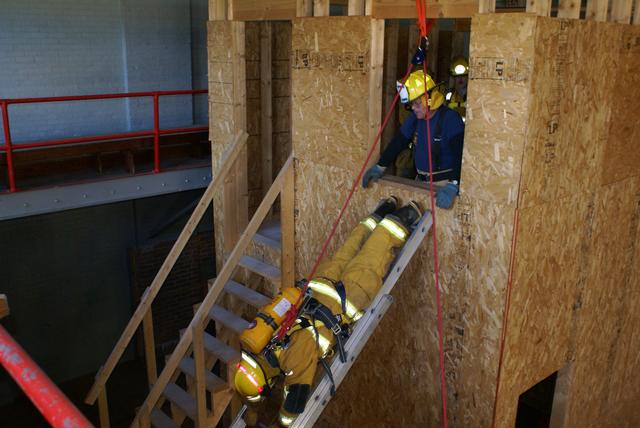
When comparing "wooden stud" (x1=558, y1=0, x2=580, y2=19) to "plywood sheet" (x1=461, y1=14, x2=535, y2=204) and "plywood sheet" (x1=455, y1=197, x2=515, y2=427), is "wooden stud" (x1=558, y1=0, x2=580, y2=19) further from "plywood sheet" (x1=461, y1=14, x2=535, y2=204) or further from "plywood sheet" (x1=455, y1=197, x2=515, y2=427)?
"plywood sheet" (x1=455, y1=197, x2=515, y2=427)

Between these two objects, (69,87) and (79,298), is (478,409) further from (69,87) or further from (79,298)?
(69,87)

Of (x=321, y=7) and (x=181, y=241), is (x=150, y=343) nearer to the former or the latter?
(x=181, y=241)

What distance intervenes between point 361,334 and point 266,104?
379 centimetres

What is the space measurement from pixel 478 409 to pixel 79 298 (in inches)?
284

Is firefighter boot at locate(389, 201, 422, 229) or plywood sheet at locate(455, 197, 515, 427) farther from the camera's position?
firefighter boot at locate(389, 201, 422, 229)

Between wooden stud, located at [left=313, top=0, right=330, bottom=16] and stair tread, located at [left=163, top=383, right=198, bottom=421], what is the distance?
13.8 ft

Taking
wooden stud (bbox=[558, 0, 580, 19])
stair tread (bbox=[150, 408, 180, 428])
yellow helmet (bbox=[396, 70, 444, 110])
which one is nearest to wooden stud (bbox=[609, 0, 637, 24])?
wooden stud (bbox=[558, 0, 580, 19])

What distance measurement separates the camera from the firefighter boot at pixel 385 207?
553 centimetres

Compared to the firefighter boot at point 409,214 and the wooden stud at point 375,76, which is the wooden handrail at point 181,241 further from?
the firefighter boot at point 409,214

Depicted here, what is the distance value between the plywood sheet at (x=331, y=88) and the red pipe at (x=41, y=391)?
4362 millimetres

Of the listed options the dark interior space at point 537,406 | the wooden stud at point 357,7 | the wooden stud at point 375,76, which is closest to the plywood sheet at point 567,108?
the wooden stud at point 375,76

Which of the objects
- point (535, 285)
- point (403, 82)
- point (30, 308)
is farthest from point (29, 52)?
point (535, 285)

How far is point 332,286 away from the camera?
15.8ft

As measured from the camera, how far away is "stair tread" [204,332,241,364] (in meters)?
6.47
